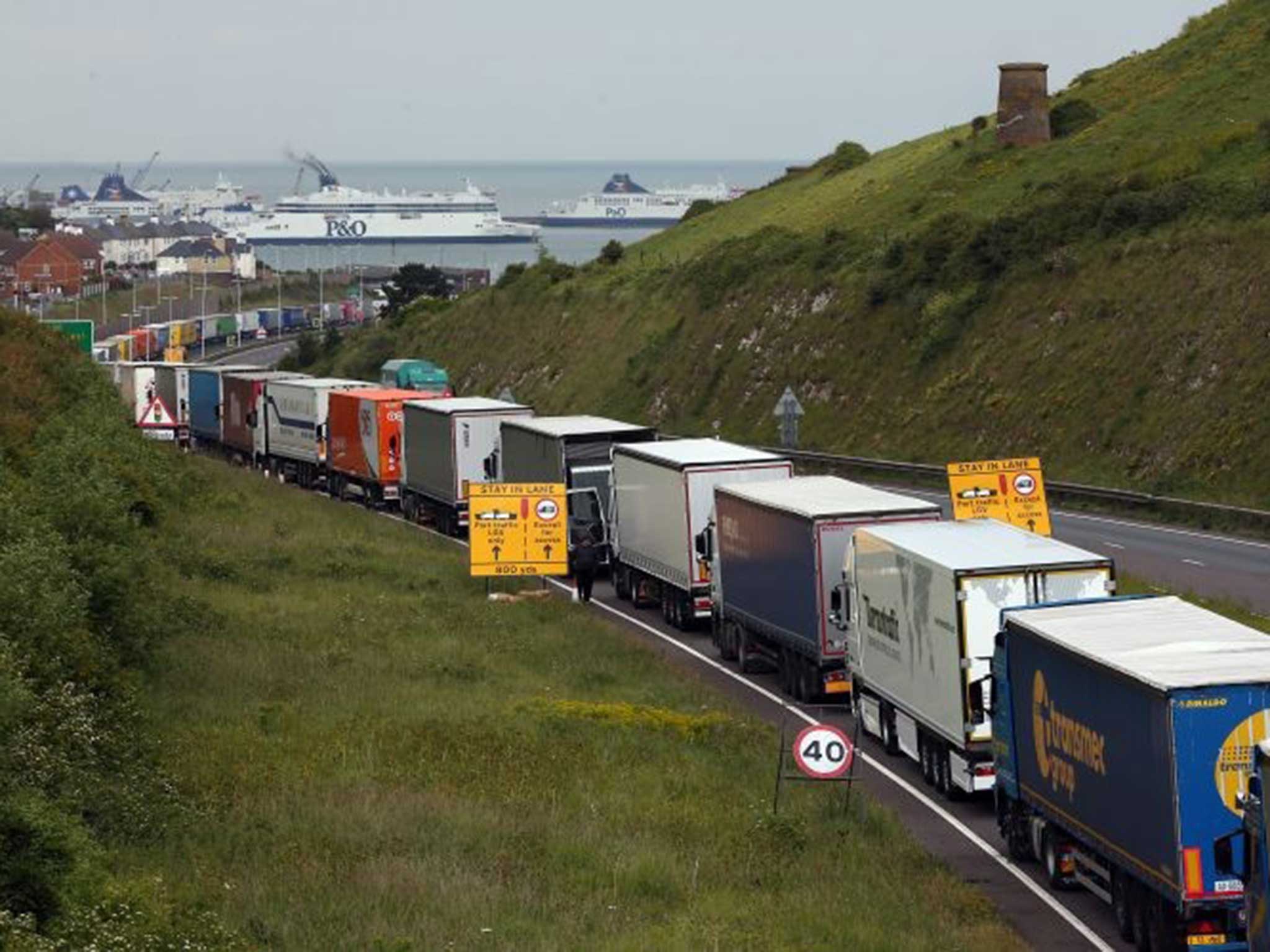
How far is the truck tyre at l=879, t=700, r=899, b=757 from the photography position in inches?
1316

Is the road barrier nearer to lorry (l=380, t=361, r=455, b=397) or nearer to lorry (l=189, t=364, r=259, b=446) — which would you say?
lorry (l=380, t=361, r=455, b=397)

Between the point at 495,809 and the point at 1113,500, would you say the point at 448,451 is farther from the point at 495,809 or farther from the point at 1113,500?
the point at 495,809

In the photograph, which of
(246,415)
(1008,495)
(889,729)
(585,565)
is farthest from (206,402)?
(889,729)

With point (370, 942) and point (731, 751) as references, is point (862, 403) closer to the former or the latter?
point (731, 751)

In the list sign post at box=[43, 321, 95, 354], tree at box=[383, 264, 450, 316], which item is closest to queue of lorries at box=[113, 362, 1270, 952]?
sign post at box=[43, 321, 95, 354]

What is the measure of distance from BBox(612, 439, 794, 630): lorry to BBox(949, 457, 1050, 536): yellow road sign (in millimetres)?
3251

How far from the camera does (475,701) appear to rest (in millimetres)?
35531

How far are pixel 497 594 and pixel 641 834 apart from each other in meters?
24.0

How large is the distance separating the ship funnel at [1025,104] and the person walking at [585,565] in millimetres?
60568

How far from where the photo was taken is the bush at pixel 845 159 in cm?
14025

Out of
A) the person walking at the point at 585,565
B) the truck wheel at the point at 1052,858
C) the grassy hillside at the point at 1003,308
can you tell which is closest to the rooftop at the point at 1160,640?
the truck wheel at the point at 1052,858

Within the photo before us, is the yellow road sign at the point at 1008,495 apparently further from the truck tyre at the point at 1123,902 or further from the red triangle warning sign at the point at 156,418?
the truck tyre at the point at 1123,902

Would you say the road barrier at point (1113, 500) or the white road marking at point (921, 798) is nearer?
the white road marking at point (921, 798)

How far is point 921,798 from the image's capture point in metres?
31.0
